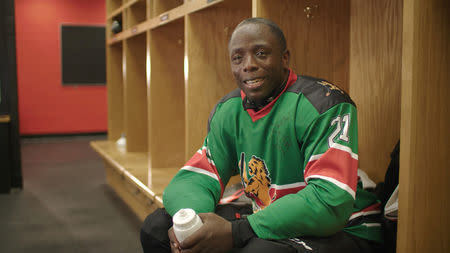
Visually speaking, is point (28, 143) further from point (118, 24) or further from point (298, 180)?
point (298, 180)

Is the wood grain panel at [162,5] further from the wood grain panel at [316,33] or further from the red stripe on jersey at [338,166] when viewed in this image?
the red stripe on jersey at [338,166]

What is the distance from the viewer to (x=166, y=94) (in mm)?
3076

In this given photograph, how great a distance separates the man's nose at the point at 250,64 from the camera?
1.28 m

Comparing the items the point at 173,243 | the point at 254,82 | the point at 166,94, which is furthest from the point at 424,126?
the point at 166,94

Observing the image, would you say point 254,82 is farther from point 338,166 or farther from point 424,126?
point 424,126

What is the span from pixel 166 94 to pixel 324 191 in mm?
2137

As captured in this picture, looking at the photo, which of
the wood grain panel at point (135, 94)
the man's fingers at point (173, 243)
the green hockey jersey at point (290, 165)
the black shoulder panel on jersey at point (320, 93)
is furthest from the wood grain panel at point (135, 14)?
the man's fingers at point (173, 243)

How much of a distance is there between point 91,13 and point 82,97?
1577 mm

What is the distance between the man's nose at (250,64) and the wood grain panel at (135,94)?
2.70 metres

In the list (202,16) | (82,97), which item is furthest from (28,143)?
(202,16)

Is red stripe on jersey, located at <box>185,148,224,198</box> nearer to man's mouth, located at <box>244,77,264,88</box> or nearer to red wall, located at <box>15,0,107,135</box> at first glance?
man's mouth, located at <box>244,77,264,88</box>

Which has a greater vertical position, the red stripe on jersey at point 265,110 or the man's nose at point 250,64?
the man's nose at point 250,64

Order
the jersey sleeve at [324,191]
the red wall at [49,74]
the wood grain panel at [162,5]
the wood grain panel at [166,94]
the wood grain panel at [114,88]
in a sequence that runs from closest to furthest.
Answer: the jersey sleeve at [324,191]
the wood grain panel at [162,5]
the wood grain panel at [166,94]
the wood grain panel at [114,88]
the red wall at [49,74]

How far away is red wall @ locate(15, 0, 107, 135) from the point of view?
7539 mm
